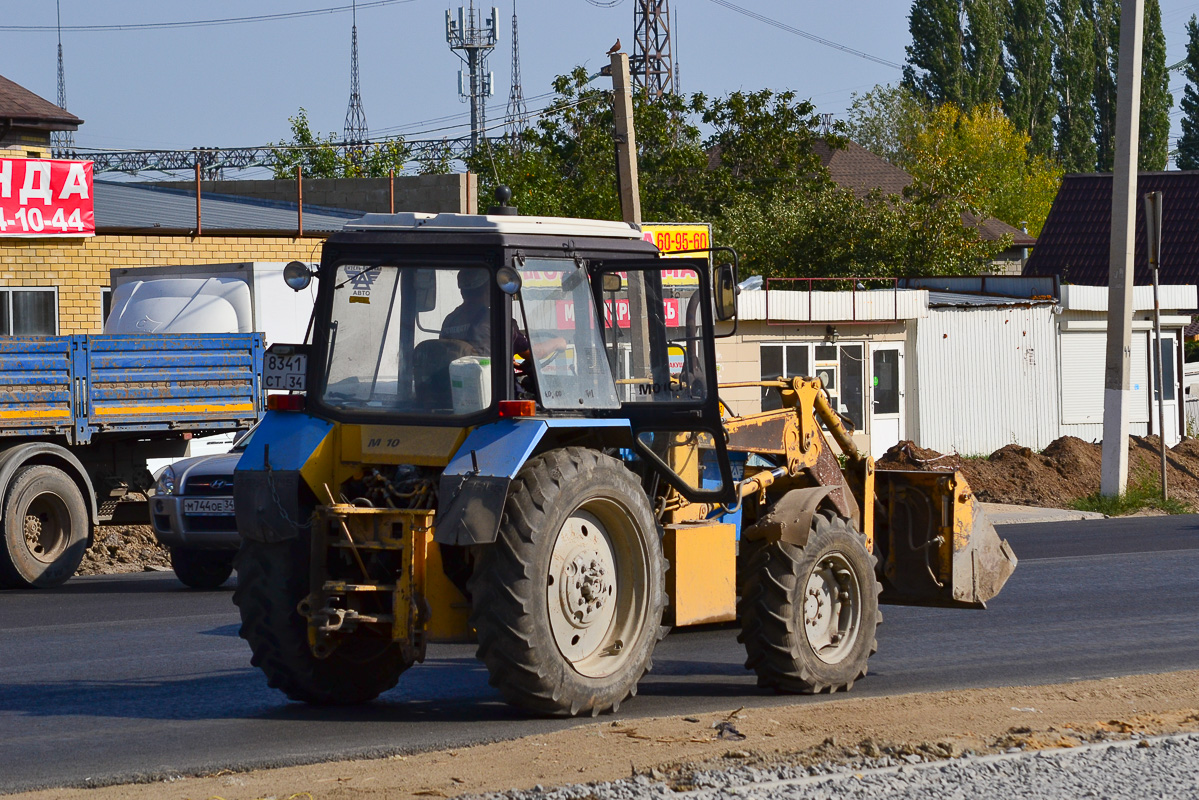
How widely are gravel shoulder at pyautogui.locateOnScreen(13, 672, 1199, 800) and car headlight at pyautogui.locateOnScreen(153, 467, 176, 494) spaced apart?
24.1 ft

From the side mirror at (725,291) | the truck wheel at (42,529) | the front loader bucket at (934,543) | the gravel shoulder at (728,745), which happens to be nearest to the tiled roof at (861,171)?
the truck wheel at (42,529)

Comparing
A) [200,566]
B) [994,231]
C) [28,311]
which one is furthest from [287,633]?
[994,231]

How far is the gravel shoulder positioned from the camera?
21.4 feet

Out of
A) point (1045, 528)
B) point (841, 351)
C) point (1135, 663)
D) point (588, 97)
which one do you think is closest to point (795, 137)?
point (588, 97)

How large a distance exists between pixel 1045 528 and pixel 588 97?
21288 mm

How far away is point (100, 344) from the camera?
14.9m

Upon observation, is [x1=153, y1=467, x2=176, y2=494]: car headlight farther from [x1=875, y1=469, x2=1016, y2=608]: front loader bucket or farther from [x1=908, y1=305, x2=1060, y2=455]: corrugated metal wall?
[x1=908, y1=305, x2=1060, y2=455]: corrugated metal wall

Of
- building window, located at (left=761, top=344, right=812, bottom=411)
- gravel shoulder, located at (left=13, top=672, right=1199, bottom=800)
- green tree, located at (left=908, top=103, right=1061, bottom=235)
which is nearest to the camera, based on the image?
gravel shoulder, located at (left=13, top=672, right=1199, bottom=800)

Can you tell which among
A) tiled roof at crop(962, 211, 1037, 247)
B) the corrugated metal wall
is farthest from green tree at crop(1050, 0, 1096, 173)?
the corrugated metal wall

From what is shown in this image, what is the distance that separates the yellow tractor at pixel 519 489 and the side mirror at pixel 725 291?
2cm

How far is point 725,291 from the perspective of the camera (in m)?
8.19

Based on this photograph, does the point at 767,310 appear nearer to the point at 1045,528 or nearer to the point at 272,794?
the point at 1045,528

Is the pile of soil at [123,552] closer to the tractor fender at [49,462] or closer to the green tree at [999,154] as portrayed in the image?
the tractor fender at [49,462]

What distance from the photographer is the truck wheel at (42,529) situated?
1430 cm
